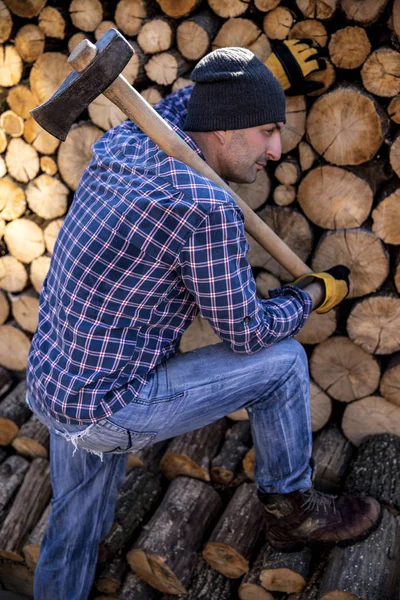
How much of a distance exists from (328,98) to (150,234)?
960mm

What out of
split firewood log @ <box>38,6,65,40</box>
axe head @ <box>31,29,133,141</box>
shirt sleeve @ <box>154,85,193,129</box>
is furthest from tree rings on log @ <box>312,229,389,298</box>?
split firewood log @ <box>38,6,65,40</box>

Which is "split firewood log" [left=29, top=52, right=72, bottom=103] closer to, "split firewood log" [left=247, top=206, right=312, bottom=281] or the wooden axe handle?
the wooden axe handle

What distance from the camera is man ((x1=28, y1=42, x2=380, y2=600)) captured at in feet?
5.98

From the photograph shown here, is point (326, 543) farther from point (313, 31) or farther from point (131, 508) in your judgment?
point (313, 31)

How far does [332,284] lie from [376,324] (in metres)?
0.42

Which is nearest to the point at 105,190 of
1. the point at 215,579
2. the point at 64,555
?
the point at 64,555

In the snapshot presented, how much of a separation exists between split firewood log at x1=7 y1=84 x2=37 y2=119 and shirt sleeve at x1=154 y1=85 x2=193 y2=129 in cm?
87

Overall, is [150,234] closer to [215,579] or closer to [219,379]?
[219,379]

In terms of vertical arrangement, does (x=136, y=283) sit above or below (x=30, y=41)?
below

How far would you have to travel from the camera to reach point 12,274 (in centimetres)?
318

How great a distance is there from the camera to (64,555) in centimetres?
237

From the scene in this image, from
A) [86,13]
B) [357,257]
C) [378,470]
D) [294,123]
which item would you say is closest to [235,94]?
[294,123]

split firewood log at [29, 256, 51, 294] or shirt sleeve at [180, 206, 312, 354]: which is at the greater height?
shirt sleeve at [180, 206, 312, 354]

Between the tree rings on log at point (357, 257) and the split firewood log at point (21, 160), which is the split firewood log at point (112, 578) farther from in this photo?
the split firewood log at point (21, 160)
